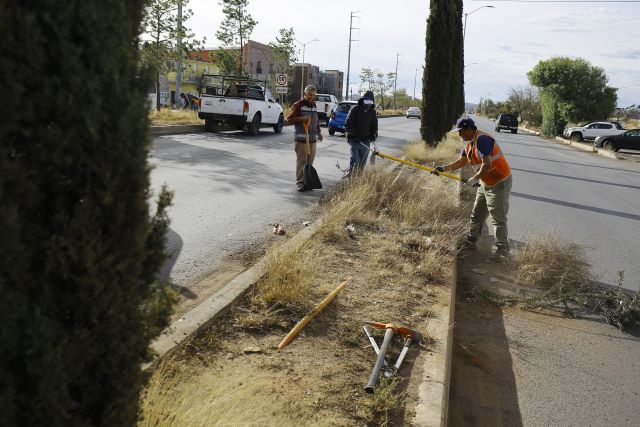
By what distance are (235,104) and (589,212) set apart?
12.8m

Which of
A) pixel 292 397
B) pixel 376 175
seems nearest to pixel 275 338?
pixel 292 397

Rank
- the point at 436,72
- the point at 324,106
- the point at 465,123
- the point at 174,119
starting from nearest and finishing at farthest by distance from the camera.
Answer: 1. the point at 465,123
2. the point at 436,72
3. the point at 174,119
4. the point at 324,106

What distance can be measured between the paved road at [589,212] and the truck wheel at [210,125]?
36.4 feet

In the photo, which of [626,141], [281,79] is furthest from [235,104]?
[626,141]

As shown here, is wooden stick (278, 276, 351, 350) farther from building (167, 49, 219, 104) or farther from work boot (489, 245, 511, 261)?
building (167, 49, 219, 104)

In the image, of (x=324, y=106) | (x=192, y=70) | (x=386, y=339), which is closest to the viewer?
(x=386, y=339)

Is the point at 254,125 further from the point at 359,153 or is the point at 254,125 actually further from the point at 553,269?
the point at 553,269

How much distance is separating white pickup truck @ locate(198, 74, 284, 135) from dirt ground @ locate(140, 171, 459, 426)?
15442mm

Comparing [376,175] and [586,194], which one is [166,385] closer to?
[376,175]

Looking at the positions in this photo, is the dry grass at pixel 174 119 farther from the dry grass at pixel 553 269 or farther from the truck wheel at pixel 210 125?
the dry grass at pixel 553 269

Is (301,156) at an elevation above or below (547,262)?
above

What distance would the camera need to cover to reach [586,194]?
13891 millimetres

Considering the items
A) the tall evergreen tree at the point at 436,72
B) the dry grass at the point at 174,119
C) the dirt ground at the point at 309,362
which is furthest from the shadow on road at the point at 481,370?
the dry grass at the point at 174,119

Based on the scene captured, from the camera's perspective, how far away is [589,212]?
11266mm
